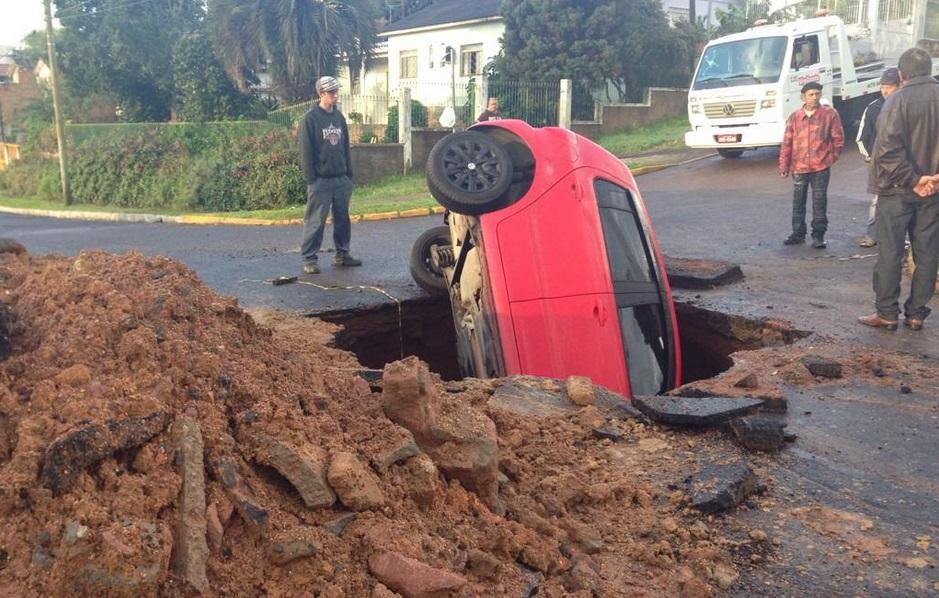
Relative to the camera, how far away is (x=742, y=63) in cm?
1608

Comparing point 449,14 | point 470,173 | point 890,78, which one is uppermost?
point 449,14

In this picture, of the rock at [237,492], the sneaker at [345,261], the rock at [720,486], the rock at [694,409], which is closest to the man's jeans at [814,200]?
the sneaker at [345,261]

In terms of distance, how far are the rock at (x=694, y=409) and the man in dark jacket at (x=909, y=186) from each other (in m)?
2.71

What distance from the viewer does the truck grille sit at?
611 inches

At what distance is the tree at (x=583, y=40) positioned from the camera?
22.5 metres

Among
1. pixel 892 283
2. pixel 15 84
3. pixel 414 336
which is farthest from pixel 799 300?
pixel 15 84

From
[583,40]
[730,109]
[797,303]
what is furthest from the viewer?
[583,40]

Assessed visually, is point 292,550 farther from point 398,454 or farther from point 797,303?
point 797,303

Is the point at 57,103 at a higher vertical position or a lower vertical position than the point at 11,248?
higher

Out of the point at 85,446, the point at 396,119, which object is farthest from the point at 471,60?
the point at 85,446

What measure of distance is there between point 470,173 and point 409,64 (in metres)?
27.6

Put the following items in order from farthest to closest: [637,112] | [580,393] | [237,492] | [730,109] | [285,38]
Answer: [285,38] → [637,112] → [730,109] → [580,393] → [237,492]

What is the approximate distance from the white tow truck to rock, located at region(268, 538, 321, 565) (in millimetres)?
14575

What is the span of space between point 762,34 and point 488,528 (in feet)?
51.2
